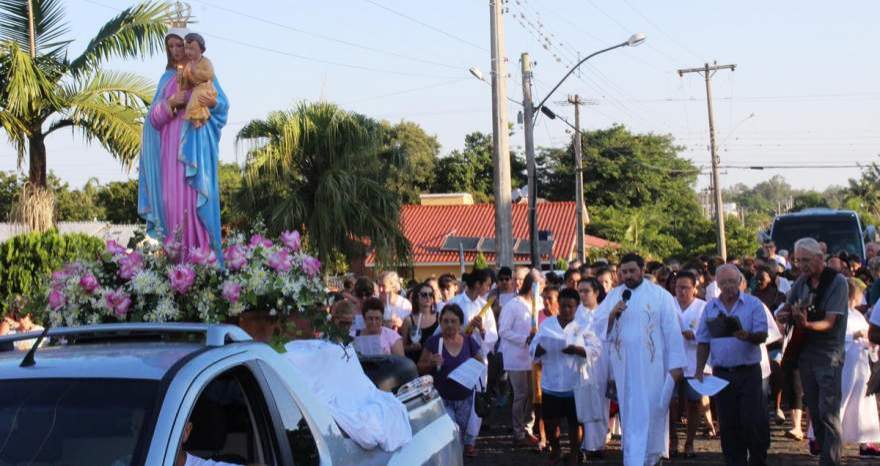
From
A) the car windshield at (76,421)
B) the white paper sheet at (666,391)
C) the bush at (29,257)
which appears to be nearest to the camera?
the car windshield at (76,421)

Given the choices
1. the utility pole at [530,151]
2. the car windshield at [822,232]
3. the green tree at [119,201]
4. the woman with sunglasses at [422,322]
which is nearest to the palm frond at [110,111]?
the woman with sunglasses at [422,322]

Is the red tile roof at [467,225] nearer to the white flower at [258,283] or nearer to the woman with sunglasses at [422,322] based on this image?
the woman with sunglasses at [422,322]

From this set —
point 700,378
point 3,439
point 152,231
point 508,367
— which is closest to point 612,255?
point 508,367

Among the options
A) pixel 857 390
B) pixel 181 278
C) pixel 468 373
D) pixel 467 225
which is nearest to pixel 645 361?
pixel 468 373

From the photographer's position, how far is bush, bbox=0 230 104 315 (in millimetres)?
14391

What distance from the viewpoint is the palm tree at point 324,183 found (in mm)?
24625

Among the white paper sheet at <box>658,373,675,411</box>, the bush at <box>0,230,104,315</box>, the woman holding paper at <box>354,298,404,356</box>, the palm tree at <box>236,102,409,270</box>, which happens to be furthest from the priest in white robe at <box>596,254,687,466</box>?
the palm tree at <box>236,102,409,270</box>

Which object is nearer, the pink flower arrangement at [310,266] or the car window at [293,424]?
the car window at [293,424]

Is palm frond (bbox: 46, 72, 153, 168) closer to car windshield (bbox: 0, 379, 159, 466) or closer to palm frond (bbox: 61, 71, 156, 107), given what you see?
palm frond (bbox: 61, 71, 156, 107)

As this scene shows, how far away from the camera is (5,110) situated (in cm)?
1346

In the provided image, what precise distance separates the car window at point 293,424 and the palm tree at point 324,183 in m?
19.7

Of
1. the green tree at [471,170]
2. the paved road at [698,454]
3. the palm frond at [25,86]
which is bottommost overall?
the paved road at [698,454]

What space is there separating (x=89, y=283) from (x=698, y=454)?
7.90 m

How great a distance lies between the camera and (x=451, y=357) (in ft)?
A: 39.3
